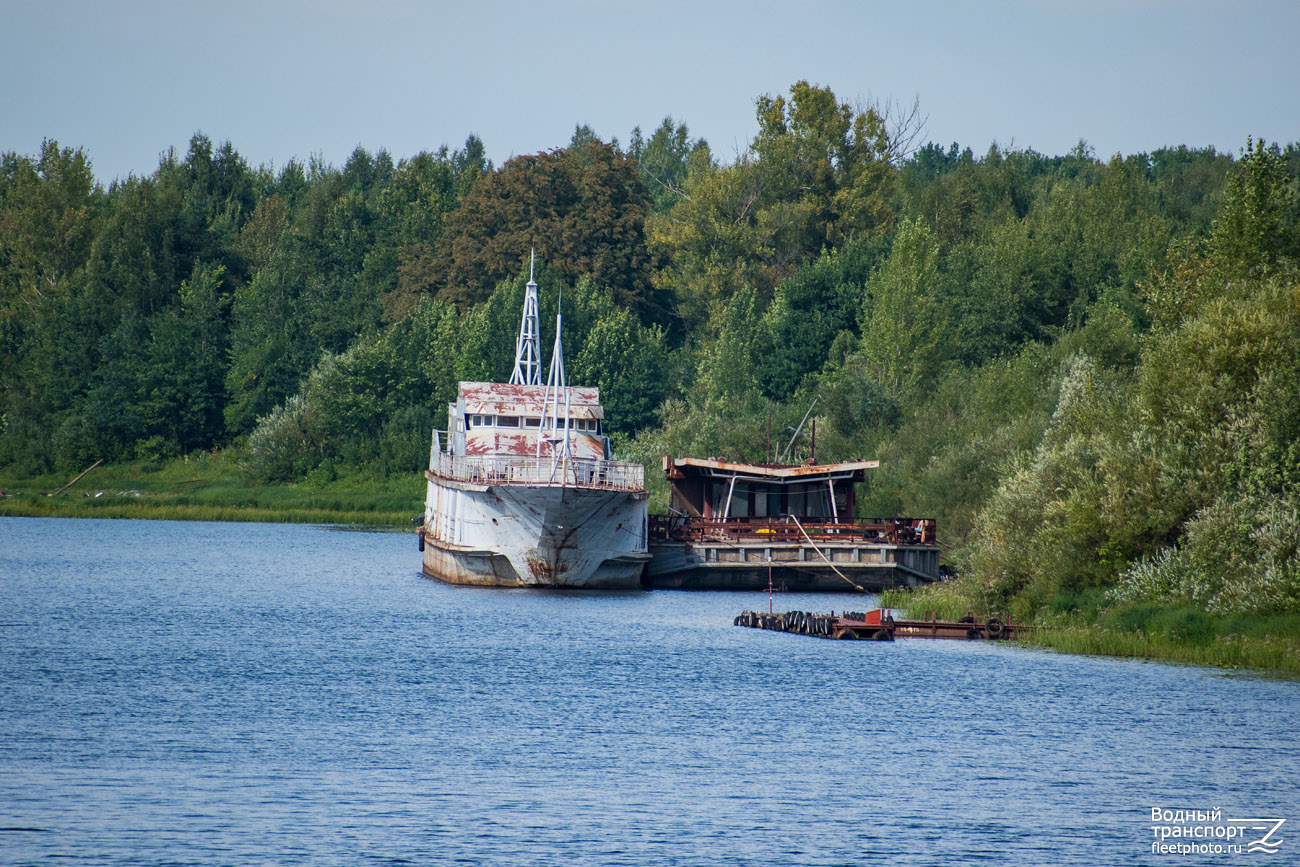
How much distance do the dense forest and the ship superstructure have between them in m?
12.5

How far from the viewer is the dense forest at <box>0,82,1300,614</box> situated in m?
69.0

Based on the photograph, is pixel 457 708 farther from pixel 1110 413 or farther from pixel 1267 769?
pixel 1110 413

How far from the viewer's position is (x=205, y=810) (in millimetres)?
Answer: 23062

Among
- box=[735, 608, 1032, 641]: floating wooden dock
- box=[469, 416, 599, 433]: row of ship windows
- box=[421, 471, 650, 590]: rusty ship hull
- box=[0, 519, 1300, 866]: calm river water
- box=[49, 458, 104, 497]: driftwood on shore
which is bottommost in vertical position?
box=[0, 519, 1300, 866]: calm river water

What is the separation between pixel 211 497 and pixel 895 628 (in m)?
67.3

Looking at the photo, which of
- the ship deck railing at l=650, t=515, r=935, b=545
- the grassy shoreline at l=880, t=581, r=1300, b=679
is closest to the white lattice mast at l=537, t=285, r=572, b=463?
the ship deck railing at l=650, t=515, r=935, b=545

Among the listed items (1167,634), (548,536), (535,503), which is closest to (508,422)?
(548,536)

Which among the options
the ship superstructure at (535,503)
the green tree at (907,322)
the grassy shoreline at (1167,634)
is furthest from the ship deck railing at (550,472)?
the green tree at (907,322)

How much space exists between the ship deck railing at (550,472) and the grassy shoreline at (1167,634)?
49.9 ft

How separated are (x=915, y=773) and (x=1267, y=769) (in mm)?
6308

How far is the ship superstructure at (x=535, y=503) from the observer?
168 ft

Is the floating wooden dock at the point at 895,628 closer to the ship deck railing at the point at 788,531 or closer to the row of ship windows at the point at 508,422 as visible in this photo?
the ship deck railing at the point at 788,531

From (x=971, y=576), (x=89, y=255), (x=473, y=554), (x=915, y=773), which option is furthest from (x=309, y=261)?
(x=915, y=773)

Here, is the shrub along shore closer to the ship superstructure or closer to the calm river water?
the calm river water
